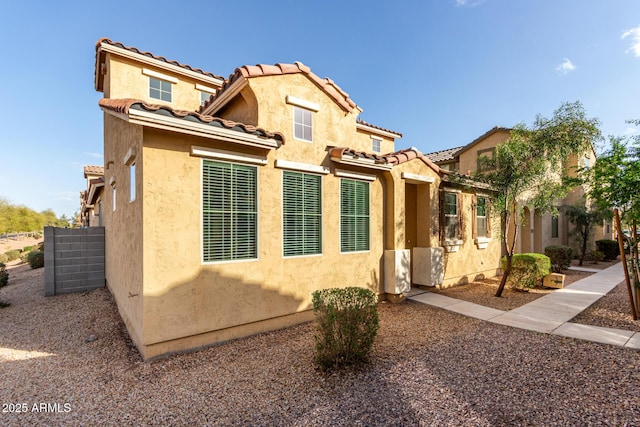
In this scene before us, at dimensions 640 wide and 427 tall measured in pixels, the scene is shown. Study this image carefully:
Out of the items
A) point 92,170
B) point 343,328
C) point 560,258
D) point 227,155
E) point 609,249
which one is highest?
point 92,170

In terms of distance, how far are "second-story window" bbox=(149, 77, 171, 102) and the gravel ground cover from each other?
893cm

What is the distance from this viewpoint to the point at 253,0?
9.61 m

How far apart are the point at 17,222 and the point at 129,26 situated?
63844 millimetres

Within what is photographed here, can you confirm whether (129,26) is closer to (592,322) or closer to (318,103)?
(318,103)

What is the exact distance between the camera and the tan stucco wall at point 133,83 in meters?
10.1

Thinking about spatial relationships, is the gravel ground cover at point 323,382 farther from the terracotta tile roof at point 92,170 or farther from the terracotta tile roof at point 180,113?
the terracotta tile roof at point 92,170

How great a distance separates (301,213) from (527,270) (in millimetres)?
8630

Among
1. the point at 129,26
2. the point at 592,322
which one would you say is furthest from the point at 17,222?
the point at 592,322

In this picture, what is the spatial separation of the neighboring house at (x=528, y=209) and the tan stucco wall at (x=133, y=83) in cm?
1401

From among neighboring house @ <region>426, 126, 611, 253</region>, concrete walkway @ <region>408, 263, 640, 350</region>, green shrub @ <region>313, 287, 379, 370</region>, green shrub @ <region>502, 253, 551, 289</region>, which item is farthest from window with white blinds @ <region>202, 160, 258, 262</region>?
neighboring house @ <region>426, 126, 611, 253</region>

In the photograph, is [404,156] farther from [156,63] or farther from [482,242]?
[156,63]

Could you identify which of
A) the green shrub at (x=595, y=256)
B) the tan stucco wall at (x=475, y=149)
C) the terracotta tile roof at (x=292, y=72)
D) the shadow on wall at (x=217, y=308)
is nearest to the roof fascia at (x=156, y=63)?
the terracotta tile roof at (x=292, y=72)

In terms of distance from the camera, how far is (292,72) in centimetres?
724

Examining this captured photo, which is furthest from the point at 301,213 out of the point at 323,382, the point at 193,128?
the point at 323,382
